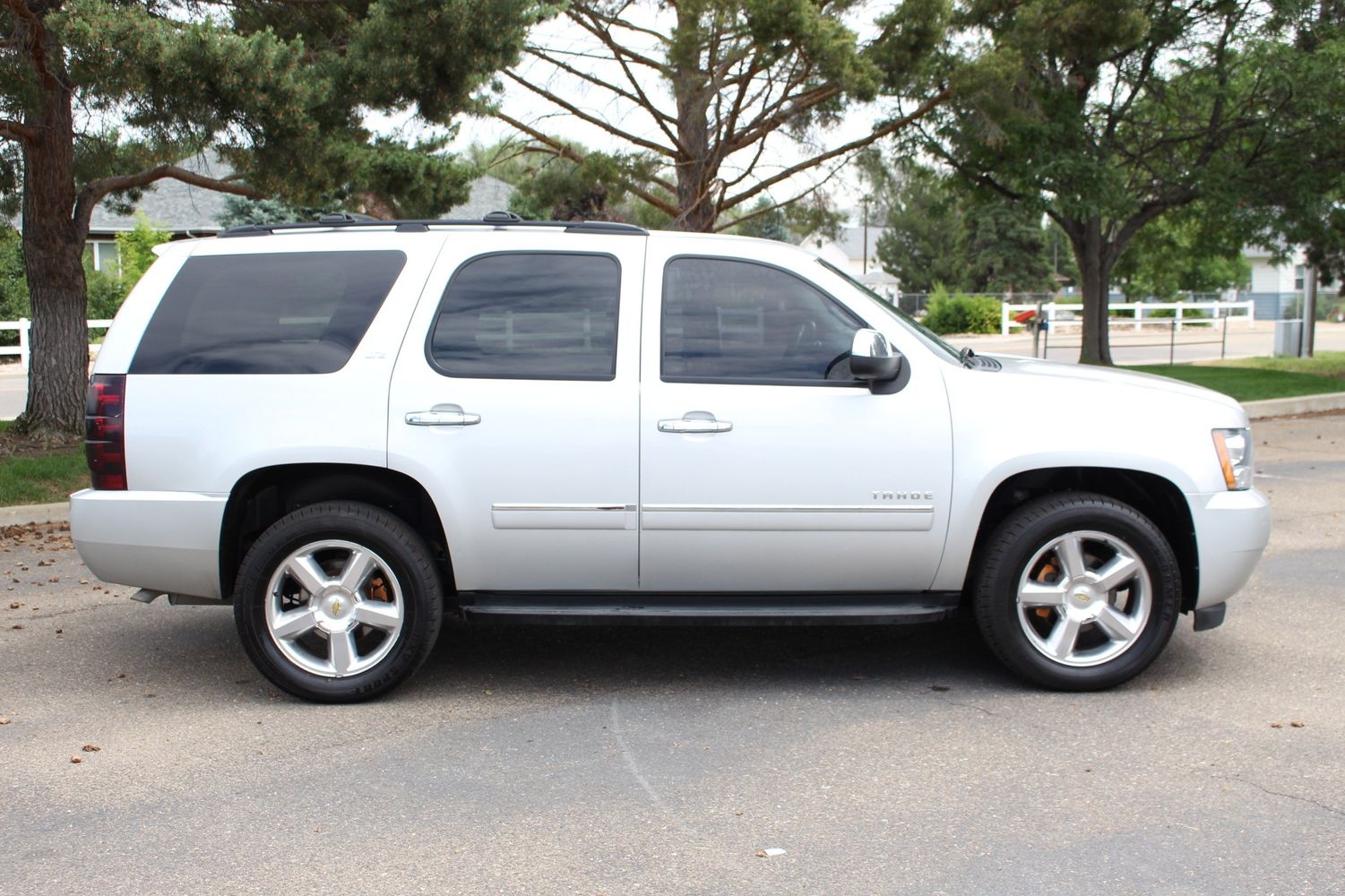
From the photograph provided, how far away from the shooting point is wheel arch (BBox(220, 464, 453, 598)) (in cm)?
543

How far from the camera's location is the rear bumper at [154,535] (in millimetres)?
5312

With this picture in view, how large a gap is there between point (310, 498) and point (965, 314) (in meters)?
42.8

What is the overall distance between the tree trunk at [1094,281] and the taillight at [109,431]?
743 inches

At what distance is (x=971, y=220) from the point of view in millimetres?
65812

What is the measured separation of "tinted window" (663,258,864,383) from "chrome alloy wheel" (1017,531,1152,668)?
3.75 feet

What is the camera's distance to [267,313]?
215 inches

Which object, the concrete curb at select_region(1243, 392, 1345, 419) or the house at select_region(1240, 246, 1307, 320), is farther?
the house at select_region(1240, 246, 1307, 320)

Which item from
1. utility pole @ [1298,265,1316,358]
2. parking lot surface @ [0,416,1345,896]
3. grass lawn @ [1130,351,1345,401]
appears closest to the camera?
parking lot surface @ [0,416,1345,896]

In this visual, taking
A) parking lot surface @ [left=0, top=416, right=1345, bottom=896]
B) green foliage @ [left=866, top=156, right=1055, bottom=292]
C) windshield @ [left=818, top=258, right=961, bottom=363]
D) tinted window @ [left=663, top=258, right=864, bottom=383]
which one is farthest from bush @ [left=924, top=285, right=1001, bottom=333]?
tinted window @ [left=663, top=258, right=864, bottom=383]

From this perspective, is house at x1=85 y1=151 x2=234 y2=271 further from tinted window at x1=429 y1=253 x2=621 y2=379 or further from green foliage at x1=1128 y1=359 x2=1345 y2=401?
tinted window at x1=429 y1=253 x2=621 y2=379

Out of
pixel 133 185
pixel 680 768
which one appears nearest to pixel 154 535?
pixel 680 768

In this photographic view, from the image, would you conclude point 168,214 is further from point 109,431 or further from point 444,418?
point 444,418

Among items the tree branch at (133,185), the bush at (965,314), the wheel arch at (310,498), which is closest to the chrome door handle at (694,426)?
the wheel arch at (310,498)

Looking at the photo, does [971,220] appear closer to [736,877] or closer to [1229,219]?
[1229,219]
